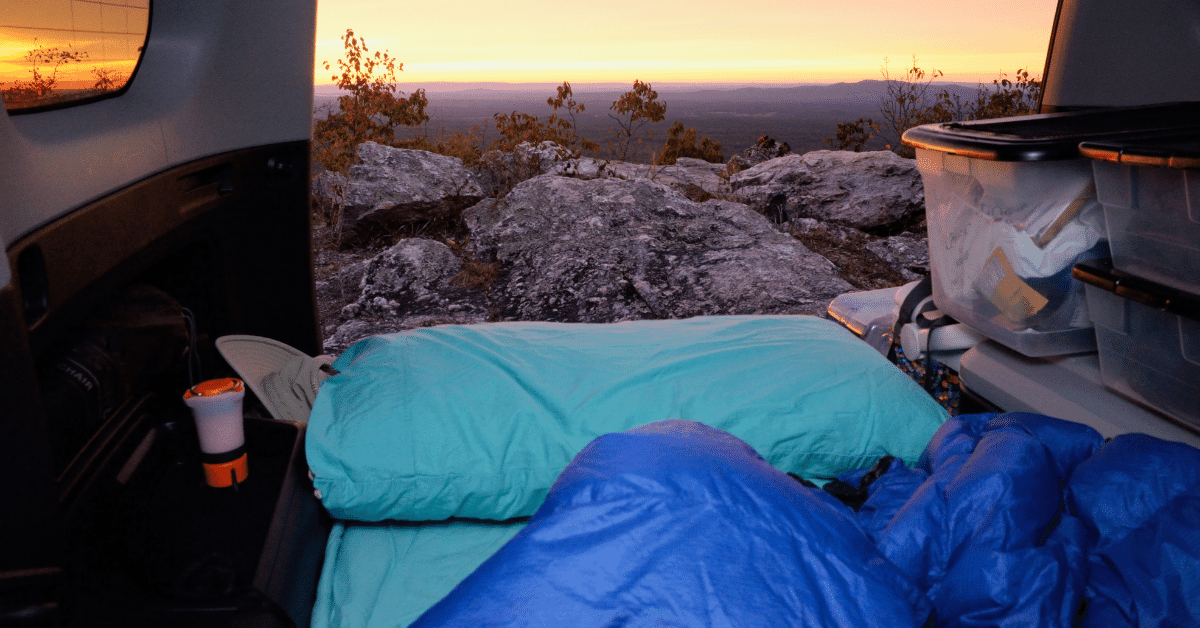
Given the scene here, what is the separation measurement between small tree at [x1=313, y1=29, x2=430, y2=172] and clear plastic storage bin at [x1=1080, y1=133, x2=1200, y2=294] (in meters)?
4.25

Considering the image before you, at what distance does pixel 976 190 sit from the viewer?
147 centimetres

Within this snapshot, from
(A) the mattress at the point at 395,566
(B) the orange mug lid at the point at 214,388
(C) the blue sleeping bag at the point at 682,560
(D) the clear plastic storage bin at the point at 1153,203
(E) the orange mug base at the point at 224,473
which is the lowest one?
(A) the mattress at the point at 395,566

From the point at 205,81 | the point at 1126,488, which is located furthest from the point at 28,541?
the point at 1126,488

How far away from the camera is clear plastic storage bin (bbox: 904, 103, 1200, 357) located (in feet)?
4.30

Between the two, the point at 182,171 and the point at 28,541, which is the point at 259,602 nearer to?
the point at 28,541

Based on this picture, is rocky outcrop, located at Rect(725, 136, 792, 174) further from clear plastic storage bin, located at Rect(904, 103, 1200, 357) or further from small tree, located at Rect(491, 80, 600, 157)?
clear plastic storage bin, located at Rect(904, 103, 1200, 357)

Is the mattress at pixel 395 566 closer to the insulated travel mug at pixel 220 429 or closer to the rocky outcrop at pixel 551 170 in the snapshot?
the insulated travel mug at pixel 220 429

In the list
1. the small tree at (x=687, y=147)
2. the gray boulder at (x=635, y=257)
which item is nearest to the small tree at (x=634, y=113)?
the small tree at (x=687, y=147)

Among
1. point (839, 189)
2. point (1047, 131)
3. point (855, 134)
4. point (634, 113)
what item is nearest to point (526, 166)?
point (634, 113)

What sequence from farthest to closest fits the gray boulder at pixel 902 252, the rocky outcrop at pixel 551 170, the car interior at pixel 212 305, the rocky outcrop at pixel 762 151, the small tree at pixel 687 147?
the small tree at pixel 687 147
the rocky outcrop at pixel 762 151
the rocky outcrop at pixel 551 170
the gray boulder at pixel 902 252
the car interior at pixel 212 305

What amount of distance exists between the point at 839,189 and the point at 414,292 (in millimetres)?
2290

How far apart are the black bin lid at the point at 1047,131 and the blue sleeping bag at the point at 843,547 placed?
53 cm

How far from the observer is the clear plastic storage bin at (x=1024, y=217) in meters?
1.31

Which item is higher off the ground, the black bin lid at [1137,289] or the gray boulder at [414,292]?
the black bin lid at [1137,289]
